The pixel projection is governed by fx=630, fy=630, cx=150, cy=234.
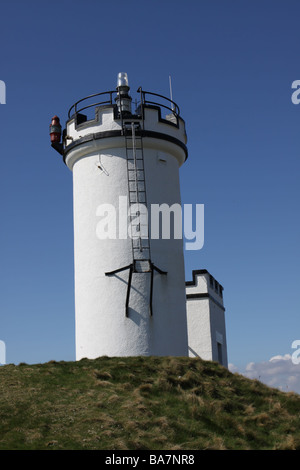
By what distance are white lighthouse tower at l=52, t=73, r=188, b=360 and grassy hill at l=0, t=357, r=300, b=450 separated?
6.26 ft

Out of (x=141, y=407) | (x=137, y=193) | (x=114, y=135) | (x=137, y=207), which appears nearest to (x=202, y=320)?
(x=137, y=207)

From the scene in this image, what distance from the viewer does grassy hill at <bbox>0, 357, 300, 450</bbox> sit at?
14.7 metres

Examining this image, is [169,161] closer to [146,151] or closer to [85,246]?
[146,151]

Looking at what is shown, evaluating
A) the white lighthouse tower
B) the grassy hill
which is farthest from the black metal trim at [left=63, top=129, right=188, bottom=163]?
the grassy hill

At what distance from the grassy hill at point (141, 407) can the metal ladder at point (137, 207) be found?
3379 mm

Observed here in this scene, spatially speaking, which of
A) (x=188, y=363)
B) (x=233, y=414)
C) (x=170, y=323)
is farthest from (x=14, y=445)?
(x=170, y=323)

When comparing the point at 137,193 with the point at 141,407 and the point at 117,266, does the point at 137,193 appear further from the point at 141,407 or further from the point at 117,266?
the point at 141,407

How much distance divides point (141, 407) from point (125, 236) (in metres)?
7.87

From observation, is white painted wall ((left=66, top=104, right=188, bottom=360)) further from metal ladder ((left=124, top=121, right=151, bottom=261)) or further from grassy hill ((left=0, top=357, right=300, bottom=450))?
grassy hill ((left=0, top=357, right=300, bottom=450))

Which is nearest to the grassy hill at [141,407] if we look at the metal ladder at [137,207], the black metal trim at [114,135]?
the metal ladder at [137,207]

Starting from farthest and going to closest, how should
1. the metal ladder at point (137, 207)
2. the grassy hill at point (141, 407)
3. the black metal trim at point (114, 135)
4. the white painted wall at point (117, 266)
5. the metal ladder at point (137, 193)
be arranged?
the black metal trim at point (114, 135) < the metal ladder at point (137, 193) < the metal ladder at point (137, 207) < the white painted wall at point (117, 266) < the grassy hill at point (141, 407)

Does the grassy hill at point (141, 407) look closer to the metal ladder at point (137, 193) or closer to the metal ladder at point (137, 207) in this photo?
the metal ladder at point (137, 207)

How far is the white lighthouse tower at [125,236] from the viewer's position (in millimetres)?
22375

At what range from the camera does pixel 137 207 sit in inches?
902
